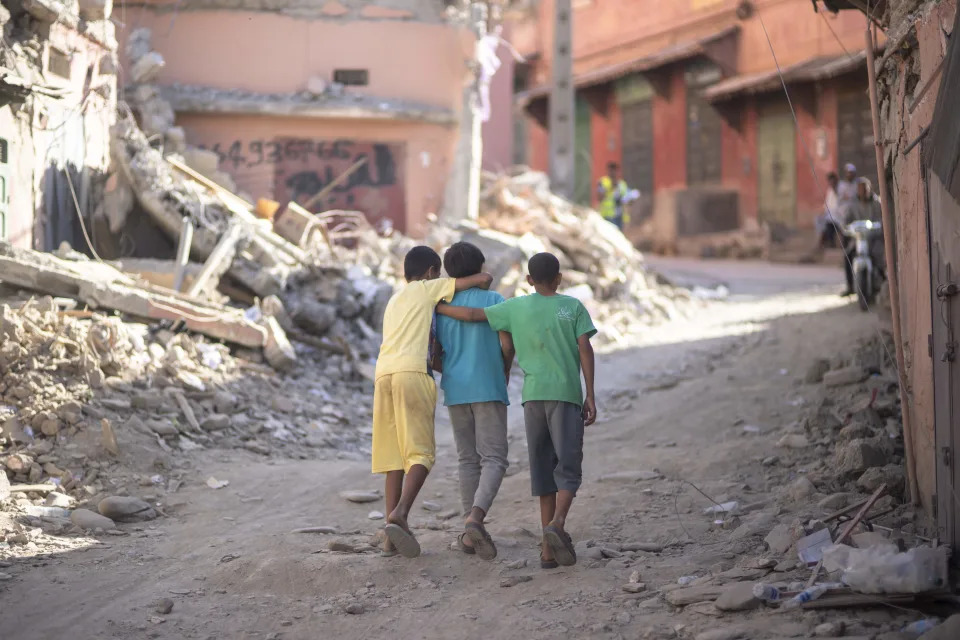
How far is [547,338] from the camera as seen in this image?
4.92m

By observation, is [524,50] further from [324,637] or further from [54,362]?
[324,637]

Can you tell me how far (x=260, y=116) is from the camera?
15766 mm

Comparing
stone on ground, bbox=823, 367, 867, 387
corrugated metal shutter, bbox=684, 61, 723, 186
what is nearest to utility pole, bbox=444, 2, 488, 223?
stone on ground, bbox=823, 367, 867, 387

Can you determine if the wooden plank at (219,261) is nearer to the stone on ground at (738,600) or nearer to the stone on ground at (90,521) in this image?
the stone on ground at (90,521)

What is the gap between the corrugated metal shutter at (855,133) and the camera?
20.3m

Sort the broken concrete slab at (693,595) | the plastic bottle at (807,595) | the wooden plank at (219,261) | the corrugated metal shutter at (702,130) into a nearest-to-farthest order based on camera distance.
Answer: the plastic bottle at (807,595)
the broken concrete slab at (693,595)
the wooden plank at (219,261)
the corrugated metal shutter at (702,130)

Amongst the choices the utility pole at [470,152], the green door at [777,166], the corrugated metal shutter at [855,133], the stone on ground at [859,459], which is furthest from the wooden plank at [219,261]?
the green door at [777,166]

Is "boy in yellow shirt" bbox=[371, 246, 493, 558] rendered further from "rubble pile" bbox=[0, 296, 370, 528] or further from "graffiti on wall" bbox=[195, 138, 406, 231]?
"graffiti on wall" bbox=[195, 138, 406, 231]

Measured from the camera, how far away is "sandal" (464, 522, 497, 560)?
4914 mm

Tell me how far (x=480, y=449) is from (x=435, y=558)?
554mm

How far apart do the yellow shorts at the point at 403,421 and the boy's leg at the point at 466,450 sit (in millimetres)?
128

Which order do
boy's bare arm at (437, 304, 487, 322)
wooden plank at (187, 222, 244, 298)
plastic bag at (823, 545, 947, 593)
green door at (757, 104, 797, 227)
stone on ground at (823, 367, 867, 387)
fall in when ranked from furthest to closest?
green door at (757, 104, 797, 227) < wooden plank at (187, 222, 244, 298) < stone on ground at (823, 367, 867, 387) < boy's bare arm at (437, 304, 487, 322) < plastic bag at (823, 545, 947, 593)

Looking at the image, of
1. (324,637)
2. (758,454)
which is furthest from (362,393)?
(324,637)

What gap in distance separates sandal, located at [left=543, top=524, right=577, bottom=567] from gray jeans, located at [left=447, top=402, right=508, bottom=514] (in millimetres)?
310
